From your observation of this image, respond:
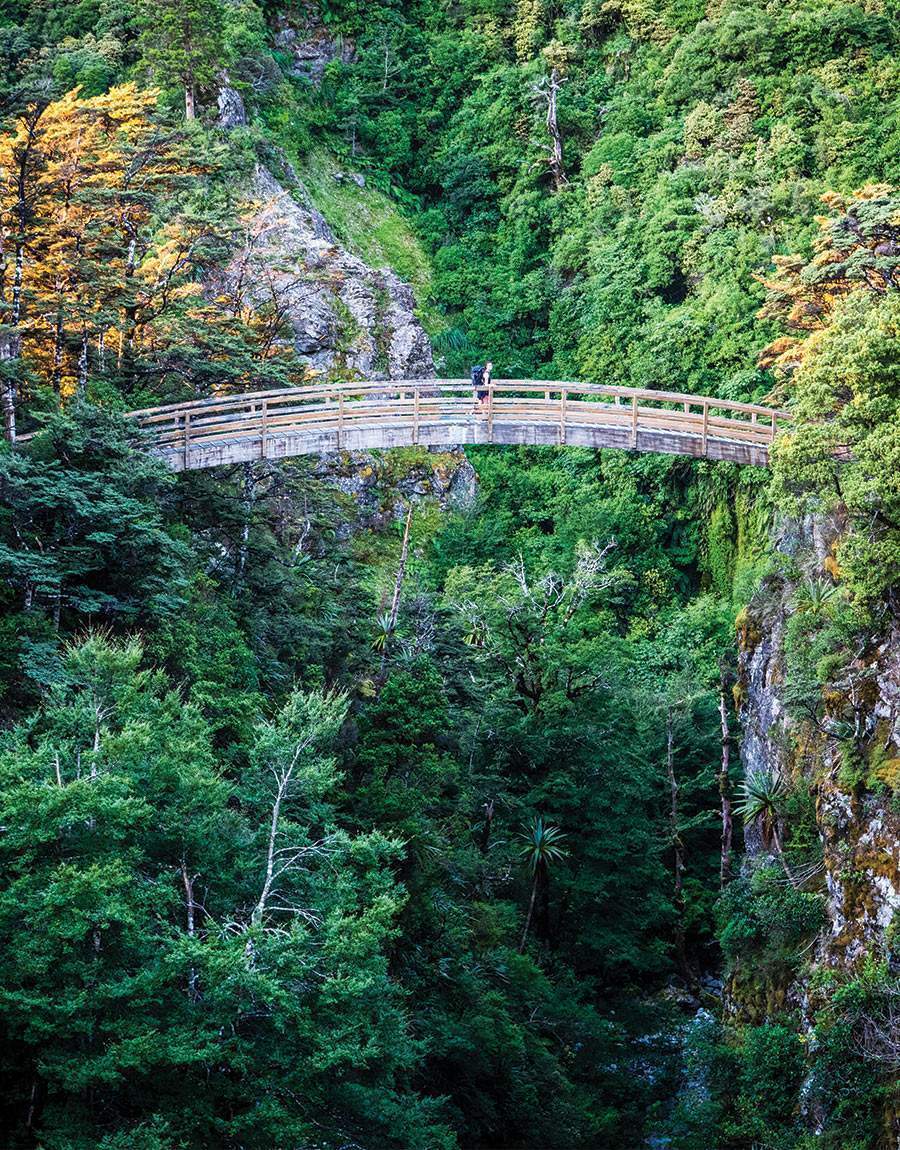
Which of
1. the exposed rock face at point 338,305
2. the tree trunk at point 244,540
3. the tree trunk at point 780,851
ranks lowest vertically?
the tree trunk at point 780,851

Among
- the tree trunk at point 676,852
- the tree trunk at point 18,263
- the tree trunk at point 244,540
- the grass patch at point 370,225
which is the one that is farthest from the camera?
the grass patch at point 370,225

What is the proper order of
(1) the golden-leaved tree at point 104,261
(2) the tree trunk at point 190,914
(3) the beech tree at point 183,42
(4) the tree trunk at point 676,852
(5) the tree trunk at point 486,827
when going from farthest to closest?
1. (3) the beech tree at point 183,42
2. (4) the tree trunk at point 676,852
3. (5) the tree trunk at point 486,827
4. (1) the golden-leaved tree at point 104,261
5. (2) the tree trunk at point 190,914

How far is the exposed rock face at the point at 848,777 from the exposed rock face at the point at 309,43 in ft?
107

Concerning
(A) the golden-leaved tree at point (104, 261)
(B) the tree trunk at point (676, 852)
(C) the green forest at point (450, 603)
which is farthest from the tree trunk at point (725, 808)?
(A) the golden-leaved tree at point (104, 261)

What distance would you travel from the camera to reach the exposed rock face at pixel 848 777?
23875mm

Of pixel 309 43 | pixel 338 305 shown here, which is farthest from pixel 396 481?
pixel 309 43

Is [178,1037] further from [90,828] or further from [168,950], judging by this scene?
[90,828]

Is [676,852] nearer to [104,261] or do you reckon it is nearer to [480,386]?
[480,386]

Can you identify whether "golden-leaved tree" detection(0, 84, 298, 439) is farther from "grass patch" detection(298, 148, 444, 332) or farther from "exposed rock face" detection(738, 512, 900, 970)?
"grass patch" detection(298, 148, 444, 332)

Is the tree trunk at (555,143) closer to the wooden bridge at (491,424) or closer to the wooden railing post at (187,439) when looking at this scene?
the wooden bridge at (491,424)

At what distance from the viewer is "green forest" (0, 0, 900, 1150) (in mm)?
18375

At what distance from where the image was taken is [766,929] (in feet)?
91.6

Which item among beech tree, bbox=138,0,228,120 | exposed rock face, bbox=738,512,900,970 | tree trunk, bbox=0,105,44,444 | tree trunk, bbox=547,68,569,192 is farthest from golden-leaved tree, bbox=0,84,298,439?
tree trunk, bbox=547,68,569,192

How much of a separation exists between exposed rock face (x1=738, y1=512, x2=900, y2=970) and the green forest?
10cm
